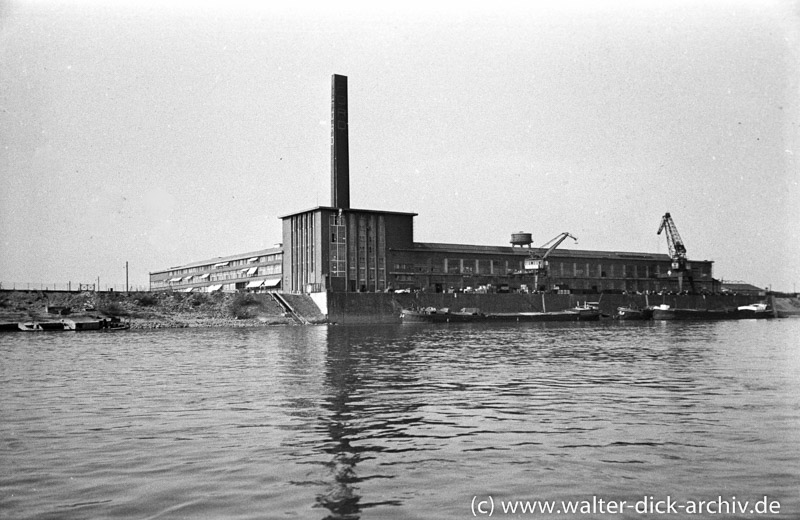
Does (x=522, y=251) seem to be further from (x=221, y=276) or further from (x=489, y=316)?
(x=221, y=276)

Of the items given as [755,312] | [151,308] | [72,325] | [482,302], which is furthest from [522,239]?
[72,325]

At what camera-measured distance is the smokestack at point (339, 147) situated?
373ft

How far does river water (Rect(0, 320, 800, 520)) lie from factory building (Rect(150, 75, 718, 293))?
7842 cm

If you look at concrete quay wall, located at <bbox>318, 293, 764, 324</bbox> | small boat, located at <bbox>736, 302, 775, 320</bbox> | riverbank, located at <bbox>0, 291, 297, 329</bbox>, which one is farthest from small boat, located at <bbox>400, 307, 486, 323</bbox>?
small boat, located at <bbox>736, 302, 775, 320</bbox>

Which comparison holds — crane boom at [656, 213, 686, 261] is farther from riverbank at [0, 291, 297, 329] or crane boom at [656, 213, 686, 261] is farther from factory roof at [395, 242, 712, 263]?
riverbank at [0, 291, 297, 329]

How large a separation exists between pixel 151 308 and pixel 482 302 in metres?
51.7

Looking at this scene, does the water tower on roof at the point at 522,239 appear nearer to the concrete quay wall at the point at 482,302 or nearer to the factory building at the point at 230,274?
the concrete quay wall at the point at 482,302

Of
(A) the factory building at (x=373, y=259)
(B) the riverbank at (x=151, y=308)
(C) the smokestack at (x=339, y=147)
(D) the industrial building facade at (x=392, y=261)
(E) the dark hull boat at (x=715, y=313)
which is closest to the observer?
(B) the riverbank at (x=151, y=308)

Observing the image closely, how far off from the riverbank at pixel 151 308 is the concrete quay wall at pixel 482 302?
921 cm

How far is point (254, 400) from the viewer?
21.5m

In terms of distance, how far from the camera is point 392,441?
15.0 meters

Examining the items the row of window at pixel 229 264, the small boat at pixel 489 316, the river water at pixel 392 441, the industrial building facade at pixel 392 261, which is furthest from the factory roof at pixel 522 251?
the river water at pixel 392 441

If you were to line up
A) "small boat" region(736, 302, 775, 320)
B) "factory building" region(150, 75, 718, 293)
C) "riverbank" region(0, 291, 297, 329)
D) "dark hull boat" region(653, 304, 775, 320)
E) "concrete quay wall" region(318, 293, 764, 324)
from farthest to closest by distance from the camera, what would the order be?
"small boat" region(736, 302, 775, 320), "dark hull boat" region(653, 304, 775, 320), "factory building" region(150, 75, 718, 293), "concrete quay wall" region(318, 293, 764, 324), "riverbank" region(0, 291, 297, 329)

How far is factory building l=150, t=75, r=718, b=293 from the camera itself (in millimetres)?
108688
